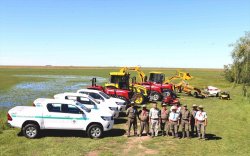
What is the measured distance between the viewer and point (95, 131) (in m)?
16.0

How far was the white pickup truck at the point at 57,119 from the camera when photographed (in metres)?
15.5

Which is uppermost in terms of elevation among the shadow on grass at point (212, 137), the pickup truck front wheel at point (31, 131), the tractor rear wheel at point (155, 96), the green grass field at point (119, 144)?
the tractor rear wheel at point (155, 96)

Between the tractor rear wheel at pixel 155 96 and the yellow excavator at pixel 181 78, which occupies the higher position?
the yellow excavator at pixel 181 78

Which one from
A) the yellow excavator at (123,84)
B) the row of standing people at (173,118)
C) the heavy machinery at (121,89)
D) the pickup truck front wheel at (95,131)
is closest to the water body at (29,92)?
the heavy machinery at (121,89)

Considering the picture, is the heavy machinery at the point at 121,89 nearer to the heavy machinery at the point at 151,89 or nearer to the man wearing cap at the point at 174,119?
the heavy machinery at the point at 151,89

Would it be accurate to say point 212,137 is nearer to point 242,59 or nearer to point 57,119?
point 57,119

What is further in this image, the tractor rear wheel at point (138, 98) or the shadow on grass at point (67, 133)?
the tractor rear wheel at point (138, 98)

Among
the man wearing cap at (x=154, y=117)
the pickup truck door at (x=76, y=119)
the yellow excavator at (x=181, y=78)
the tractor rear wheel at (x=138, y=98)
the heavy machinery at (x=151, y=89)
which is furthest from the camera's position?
the yellow excavator at (x=181, y=78)

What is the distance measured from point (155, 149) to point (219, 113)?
39.8ft

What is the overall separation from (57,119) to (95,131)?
77.2 inches

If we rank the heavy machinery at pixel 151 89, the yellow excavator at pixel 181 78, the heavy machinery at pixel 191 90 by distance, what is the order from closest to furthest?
1. the heavy machinery at pixel 151 89
2. the yellow excavator at pixel 181 78
3. the heavy machinery at pixel 191 90

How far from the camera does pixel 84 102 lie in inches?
770

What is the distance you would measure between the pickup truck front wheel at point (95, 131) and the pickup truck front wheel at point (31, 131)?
2.56 m

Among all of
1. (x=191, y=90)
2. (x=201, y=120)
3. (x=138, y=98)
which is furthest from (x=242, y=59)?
(x=201, y=120)
